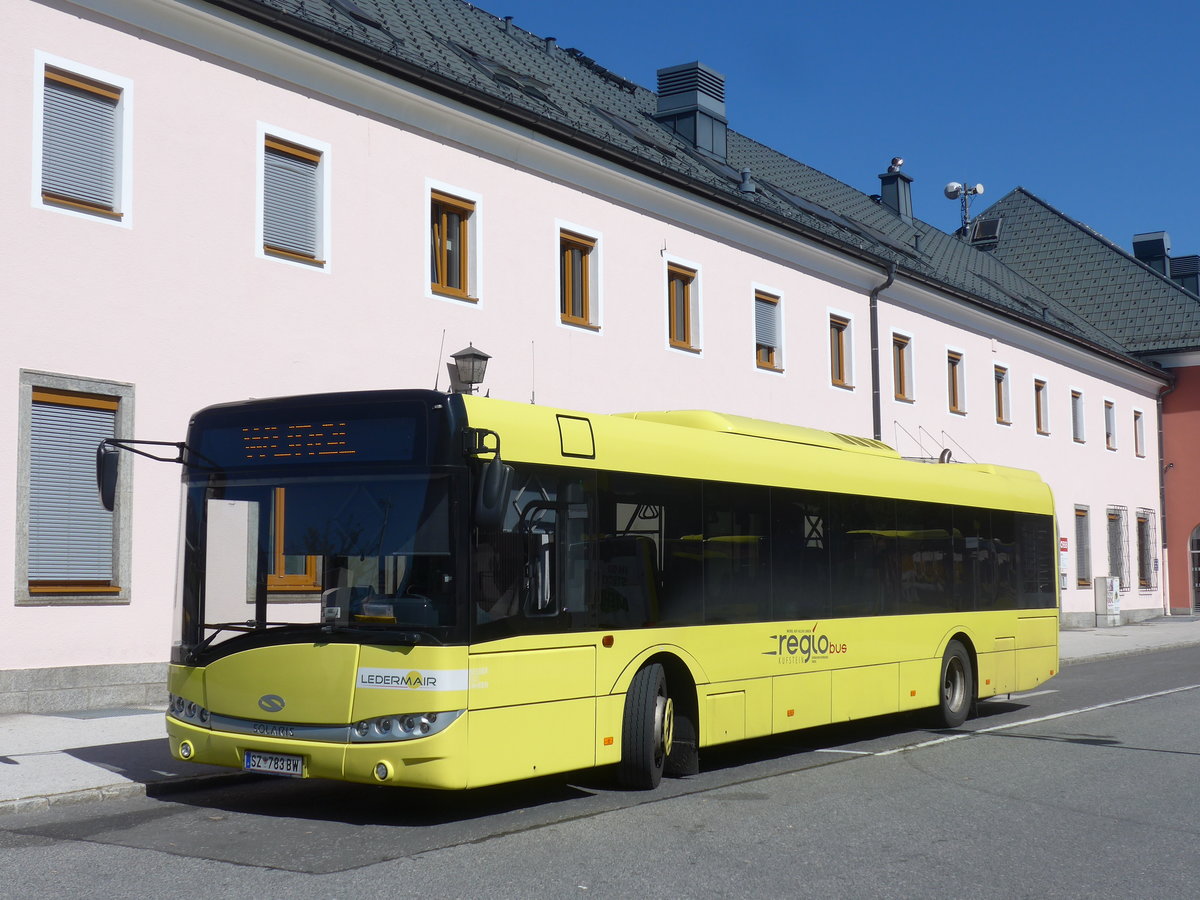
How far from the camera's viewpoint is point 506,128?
20.0 m

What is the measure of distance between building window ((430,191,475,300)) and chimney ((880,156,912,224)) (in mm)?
24924

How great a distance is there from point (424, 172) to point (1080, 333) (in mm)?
29187

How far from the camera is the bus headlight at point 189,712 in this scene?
A: 8656mm

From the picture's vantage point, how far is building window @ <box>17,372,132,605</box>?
13.9 m

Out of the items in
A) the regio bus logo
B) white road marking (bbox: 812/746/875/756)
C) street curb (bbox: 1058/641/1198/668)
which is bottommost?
street curb (bbox: 1058/641/1198/668)

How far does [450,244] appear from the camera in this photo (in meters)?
19.4

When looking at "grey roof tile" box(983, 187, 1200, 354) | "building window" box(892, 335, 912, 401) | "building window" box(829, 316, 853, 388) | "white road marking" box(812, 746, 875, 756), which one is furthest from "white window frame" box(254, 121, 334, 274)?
"grey roof tile" box(983, 187, 1200, 354)

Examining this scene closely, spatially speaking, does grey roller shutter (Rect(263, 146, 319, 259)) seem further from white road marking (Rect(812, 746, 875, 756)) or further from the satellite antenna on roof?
the satellite antenna on roof

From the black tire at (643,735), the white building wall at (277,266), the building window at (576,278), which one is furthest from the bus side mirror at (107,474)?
the building window at (576,278)

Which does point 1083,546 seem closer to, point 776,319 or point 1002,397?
point 1002,397

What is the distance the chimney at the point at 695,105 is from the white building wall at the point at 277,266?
533 cm

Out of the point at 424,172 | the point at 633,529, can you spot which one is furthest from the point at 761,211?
the point at 633,529

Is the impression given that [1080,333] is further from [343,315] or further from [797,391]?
[343,315]

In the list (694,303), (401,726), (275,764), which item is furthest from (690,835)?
(694,303)
